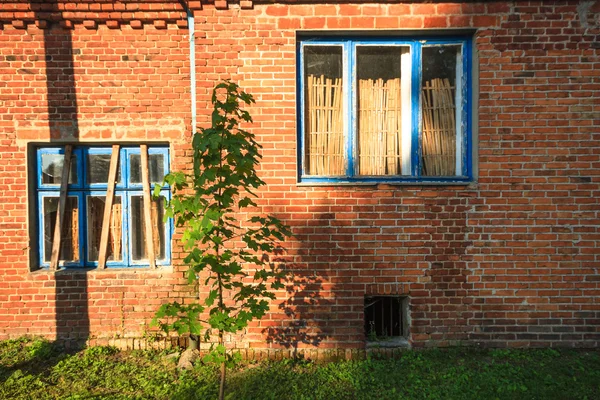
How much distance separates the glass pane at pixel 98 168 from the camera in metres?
5.11

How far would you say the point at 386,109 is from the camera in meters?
4.79

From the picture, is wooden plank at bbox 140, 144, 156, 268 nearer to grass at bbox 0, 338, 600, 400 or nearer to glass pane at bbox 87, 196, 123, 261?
glass pane at bbox 87, 196, 123, 261

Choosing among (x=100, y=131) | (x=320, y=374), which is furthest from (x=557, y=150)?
(x=100, y=131)

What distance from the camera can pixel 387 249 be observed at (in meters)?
4.55

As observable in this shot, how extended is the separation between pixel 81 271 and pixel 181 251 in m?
1.30

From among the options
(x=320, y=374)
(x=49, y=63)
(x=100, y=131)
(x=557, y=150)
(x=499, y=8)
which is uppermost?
(x=499, y=8)

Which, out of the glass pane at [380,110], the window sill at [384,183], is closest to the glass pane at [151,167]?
the window sill at [384,183]

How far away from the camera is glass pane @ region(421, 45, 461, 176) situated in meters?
4.77

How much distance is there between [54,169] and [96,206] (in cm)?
72

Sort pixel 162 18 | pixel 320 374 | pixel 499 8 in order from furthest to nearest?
1. pixel 162 18
2. pixel 499 8
3. pixel 320 374

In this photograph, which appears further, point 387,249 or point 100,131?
point 100,131

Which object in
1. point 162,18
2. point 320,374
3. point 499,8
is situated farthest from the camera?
point 162,18

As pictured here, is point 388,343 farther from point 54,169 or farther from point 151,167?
point 54,169

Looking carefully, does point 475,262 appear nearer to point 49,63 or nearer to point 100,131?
point 100,131
